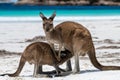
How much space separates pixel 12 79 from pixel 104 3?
85213mm

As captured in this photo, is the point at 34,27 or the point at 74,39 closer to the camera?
the point at 74,39

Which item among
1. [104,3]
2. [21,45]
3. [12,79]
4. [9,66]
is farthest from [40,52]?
[104,3]

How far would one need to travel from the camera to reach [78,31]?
728cm

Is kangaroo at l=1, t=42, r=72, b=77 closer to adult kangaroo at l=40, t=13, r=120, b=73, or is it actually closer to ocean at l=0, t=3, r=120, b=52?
adult kangaroo at l=40, t=13, r=120, b=73

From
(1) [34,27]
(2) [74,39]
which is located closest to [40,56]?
(2) [74,39]

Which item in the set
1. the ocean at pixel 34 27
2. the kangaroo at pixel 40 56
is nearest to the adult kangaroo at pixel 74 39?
the kangaroo at pixel 40 56

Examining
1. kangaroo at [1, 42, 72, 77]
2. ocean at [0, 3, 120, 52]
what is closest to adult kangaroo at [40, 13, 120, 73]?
kangaroo at [1, 42, 72, 77]

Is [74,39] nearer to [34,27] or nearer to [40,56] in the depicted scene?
[40,56]

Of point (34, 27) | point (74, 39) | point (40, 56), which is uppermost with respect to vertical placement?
point (74, 39)

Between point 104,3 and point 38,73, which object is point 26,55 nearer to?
point 38,73

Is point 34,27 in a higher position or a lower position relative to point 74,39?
lower

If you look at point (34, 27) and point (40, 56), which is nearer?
point (40, 56)

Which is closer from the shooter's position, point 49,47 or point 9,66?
point 49,47

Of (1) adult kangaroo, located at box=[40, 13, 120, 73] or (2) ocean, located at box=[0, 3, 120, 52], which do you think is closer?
(1) adult kangaroo, located at box=[40, 13, 120, 73]
